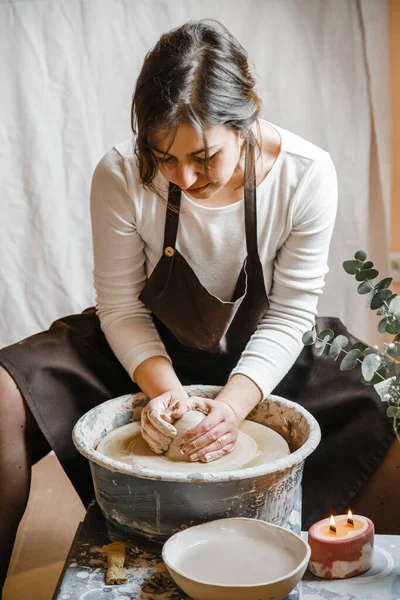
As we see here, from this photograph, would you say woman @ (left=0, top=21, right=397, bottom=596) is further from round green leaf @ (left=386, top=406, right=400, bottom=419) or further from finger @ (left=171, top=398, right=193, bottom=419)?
round green leaf @ (left=386, top=406, right=400, bottom=419)

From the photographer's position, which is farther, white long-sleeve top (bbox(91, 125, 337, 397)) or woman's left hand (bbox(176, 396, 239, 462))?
white long-sleeve top (bbox(91, 125, 337, 397))

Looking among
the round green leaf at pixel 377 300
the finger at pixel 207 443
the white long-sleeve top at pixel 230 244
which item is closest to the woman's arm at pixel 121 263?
the white long-sleeve top at pixel 230 244

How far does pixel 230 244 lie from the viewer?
1.69 metres

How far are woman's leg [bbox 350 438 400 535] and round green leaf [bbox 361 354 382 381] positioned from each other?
1.19 feet

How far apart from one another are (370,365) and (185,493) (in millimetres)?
389

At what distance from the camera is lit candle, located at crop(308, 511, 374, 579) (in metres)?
1.30

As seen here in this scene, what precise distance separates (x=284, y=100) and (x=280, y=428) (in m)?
1.13

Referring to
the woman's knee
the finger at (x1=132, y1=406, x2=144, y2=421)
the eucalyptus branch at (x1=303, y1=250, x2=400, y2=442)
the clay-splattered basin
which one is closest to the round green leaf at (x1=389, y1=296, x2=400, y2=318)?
the eucalyptus branch at (x1=303, y1=250, x2=400, y2=442)

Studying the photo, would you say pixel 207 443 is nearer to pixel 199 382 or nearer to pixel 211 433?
pixel 211 433

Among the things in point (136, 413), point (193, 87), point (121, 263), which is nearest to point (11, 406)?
point (136, 413)

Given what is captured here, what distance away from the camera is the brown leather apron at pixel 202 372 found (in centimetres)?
162

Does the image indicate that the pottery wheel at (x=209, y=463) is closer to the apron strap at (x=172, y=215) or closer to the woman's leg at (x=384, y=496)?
the woman's leg at (x=384, y=496)

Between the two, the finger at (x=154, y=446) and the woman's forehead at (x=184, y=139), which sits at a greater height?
the woman's forehead at (x=184, y=139)

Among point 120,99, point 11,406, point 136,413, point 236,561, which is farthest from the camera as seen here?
point 120,99
